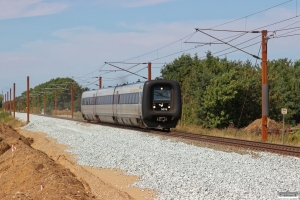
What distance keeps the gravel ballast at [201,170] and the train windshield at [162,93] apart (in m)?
11.7

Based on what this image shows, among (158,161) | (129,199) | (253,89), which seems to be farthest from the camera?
(253,89)

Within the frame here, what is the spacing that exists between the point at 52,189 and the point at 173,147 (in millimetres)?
10264

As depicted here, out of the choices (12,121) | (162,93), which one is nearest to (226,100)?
→ (162,93)

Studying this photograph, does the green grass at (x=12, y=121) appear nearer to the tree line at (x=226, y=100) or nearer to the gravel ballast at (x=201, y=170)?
the tree line at (x=226, y=100)

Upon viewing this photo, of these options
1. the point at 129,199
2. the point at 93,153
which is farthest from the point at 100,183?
the point at 93,153

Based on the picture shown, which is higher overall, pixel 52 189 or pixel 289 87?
pixel 289 87

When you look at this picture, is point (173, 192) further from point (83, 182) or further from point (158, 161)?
point (158, 161)

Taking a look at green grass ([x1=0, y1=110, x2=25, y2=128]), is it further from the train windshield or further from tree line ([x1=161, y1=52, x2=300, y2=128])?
the train windshield

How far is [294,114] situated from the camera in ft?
187

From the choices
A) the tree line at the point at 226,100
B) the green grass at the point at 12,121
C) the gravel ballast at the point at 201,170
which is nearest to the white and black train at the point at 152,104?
the tree line at the point at 226,100

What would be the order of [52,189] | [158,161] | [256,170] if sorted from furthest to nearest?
[158,161]
[256,170]
[52,189]

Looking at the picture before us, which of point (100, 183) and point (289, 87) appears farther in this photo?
point (289, 87)

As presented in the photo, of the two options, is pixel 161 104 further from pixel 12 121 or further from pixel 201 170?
pixel 12 121

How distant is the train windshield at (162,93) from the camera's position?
1299 inches
